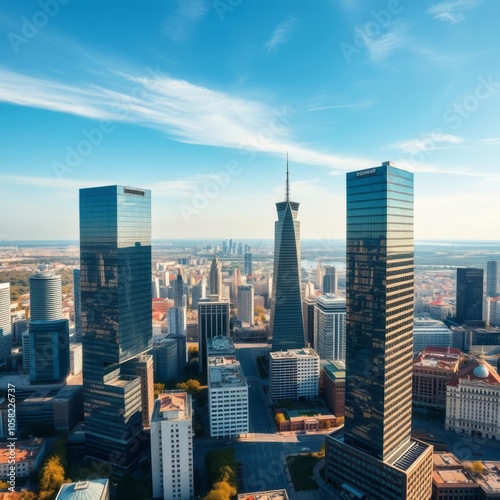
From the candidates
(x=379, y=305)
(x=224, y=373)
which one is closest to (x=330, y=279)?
(x=224, y=373)

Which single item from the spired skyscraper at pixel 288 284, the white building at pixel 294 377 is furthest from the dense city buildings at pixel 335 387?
the spired skyscraper at pixel 288 284

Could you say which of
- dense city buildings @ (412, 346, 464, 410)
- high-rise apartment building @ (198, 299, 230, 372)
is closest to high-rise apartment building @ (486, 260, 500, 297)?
dense city buildings @ (412, 346, 464, 410)

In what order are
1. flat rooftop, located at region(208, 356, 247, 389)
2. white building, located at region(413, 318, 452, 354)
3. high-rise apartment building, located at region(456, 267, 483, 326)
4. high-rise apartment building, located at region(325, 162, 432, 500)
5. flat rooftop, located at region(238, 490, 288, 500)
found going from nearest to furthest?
flat rooftop, located at region(238, 490, 288, 500)
high-rise apartment building, located at region(325, 162, 432, 500)
flat rooftop, located at region(208, 356, 247, 389)
white building, located at region(413, 318, 452, 354)
high-rise apartment building, located at region(456, 267, 483, 326)

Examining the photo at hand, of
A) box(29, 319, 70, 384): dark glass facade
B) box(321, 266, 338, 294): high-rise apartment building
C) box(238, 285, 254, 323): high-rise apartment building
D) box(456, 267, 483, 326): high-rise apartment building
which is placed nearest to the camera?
box(29, 319, 70, 384): dark glass facade

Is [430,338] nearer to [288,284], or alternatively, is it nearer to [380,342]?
[288,284]

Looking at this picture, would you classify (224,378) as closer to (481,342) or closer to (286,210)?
(286,210)

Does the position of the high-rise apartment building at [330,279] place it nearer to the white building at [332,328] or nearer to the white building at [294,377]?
the white building at [332,328]

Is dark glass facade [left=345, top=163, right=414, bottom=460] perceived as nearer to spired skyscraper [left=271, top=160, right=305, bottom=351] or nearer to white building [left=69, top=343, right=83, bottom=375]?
spired skyscraper [left=271, top=160, right=305, bottom=351]

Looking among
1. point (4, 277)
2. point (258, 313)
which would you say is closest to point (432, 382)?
point (258, 313)
